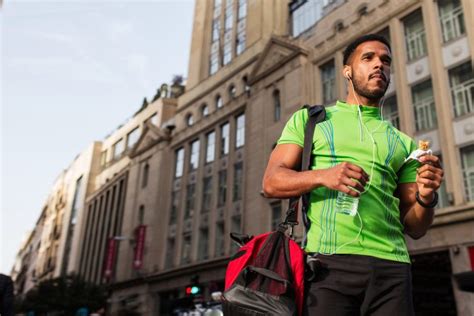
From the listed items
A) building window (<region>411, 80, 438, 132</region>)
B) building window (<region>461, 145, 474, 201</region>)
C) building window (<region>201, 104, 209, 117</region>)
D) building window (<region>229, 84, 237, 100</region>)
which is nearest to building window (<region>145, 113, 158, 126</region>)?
building window (<region>201, 104, 209, 117</region>)

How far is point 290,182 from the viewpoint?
186 cm

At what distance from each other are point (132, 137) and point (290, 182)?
47.9 m

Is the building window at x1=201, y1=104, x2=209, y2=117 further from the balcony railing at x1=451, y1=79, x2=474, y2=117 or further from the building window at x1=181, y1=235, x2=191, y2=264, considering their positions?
the balcony railing at x1=451, y1=79, x2=474, y2=117

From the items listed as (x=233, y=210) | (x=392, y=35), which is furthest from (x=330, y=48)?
(x=233, y=210)

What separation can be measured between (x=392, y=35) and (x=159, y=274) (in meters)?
20.6

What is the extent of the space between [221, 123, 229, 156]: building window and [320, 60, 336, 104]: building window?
8.64m

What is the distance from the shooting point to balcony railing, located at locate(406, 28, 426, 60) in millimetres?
19555

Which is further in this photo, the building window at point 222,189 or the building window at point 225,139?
the building window at point 225,139

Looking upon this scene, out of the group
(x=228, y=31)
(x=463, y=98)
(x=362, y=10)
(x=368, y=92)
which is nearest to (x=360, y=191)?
(x=368, y=92)

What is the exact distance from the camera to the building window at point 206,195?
1207 inches

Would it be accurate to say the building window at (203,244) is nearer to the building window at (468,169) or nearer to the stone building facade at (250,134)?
the stone building facade at (250,134)

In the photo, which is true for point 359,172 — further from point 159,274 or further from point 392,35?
point 159,274

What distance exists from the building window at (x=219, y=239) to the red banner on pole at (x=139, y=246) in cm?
817

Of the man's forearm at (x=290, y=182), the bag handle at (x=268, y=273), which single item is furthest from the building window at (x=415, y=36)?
the bag handle at (x=268, y=273)
